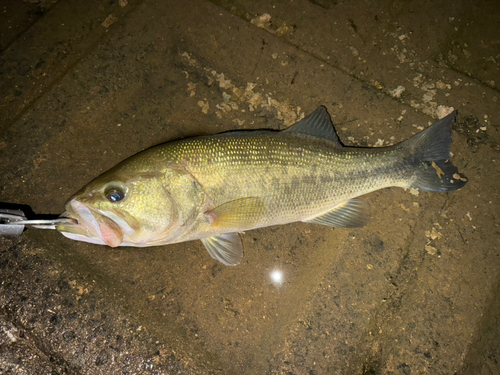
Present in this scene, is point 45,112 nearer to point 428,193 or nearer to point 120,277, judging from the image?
point 120,277

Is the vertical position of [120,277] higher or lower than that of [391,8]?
A: lower

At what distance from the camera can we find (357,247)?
9.30 feet

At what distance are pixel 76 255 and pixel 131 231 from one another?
2.49 feet

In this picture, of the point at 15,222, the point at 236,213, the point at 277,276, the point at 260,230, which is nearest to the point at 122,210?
the point at 15,222

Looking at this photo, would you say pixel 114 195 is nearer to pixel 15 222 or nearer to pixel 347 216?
pixel 15 222

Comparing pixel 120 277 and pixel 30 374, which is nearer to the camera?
pixel 30 374

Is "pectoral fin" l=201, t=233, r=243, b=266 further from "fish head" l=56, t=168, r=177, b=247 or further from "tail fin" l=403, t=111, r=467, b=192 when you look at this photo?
"tail fin" l=403, t=111, r=467, b=192

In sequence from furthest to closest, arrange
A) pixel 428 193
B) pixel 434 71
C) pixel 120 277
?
pixel 434 71
pixel 428 193
pixel 120 277

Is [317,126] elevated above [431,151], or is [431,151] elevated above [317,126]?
[317,126]

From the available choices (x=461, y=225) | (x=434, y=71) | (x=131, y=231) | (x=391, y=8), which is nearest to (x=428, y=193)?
(x=461, y=225)

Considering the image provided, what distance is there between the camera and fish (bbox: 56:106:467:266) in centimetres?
231

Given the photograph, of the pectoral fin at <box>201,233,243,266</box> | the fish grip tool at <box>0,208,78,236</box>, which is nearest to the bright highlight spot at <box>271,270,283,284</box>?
the pectoral fin at <box>201,233,243,266</box>

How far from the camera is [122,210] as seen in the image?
2289mm

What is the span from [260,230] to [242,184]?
0.58 meters
